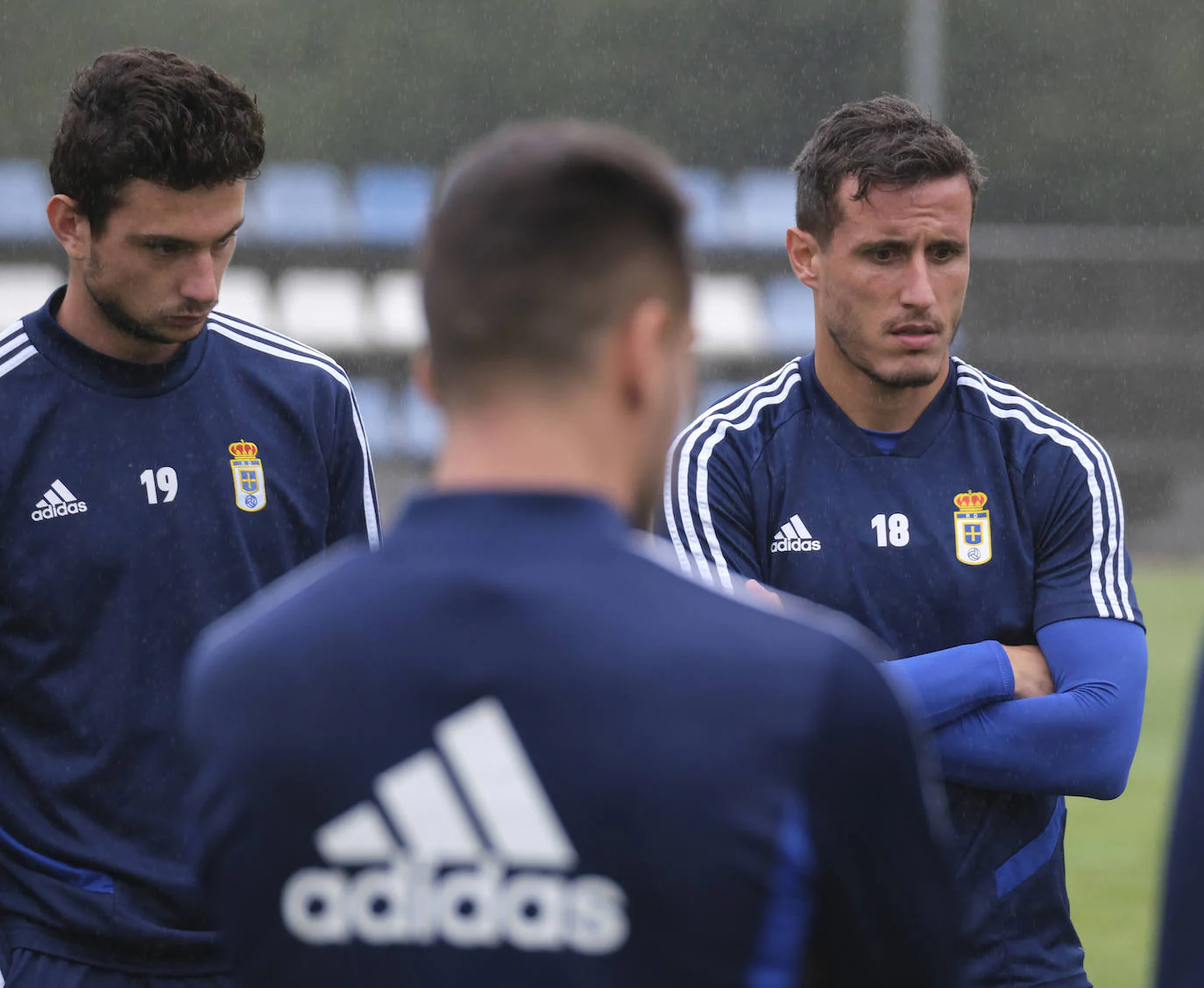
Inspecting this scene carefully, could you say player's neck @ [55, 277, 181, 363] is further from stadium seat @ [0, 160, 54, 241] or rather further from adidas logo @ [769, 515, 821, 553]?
stadium seat @ [0, 160, 54, 241]

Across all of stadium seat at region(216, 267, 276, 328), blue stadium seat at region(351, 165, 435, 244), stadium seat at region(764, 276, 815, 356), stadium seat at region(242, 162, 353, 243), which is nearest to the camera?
stadium seat at region(216, 267, 276, 328)

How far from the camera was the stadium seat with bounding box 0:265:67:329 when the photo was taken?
18.4m

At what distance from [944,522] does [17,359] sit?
1790 millimetres

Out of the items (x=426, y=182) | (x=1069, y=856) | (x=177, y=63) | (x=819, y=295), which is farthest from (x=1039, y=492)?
(x=426, y=182)

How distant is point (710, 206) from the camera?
22625mm

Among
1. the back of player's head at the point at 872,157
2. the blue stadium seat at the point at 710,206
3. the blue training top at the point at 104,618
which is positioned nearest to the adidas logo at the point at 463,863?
the blue training top at the point at 104,618

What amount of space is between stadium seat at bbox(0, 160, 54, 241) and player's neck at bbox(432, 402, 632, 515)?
16.6 m

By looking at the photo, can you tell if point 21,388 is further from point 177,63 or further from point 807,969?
point 807,969

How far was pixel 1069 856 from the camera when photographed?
8359mm

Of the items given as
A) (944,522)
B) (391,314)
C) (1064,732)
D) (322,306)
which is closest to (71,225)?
(944,522)

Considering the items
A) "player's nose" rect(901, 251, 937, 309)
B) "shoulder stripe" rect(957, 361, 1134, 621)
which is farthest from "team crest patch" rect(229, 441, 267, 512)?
"shoulder stripe" rect(957, 361, 1134, 621)

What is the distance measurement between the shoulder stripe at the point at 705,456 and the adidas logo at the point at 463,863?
1.84 m

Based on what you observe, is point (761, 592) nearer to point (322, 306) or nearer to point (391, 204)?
point (322, 306)

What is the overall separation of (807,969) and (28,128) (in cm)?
2697
